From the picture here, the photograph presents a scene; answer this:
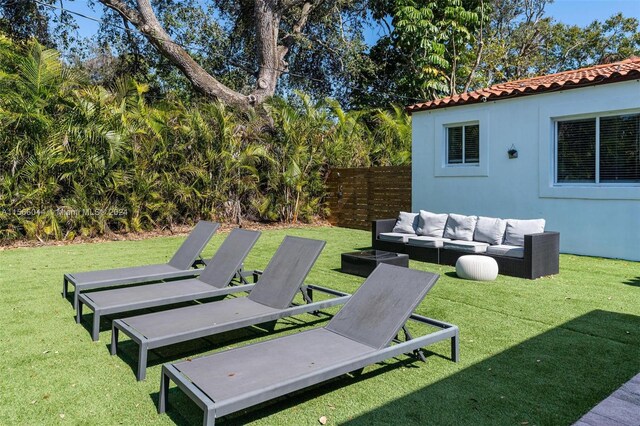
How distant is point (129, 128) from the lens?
13359mm

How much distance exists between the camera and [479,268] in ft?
26.0

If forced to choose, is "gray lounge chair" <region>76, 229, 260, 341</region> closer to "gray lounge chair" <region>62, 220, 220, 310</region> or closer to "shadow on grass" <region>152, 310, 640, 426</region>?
"gray lounge chair" <region>62, 220, 220, 310</region>

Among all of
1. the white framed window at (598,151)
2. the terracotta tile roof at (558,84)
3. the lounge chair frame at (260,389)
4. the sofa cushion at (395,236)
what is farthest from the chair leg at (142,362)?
the terracotta tile roof at (558,84)

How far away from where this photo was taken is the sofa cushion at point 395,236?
34.2ft

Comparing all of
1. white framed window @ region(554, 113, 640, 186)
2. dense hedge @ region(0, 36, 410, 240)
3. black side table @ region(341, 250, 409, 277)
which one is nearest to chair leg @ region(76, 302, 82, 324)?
black side table @ region(341, 250, 409, 277)

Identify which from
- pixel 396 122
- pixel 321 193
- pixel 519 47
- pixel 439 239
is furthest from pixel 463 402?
pixel 519 47

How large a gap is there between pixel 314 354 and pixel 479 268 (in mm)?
4909

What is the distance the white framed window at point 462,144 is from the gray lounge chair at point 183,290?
801cm

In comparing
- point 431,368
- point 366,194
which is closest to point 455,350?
point 431,368

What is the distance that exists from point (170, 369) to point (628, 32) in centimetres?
3467

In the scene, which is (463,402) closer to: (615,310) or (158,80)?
(615,310)

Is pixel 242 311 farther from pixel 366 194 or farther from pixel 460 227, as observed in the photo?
pixel 366 194

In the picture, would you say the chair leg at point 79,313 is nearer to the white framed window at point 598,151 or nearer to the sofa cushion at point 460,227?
the sofa cushion at point 460,227

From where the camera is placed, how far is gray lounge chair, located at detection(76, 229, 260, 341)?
535cm
